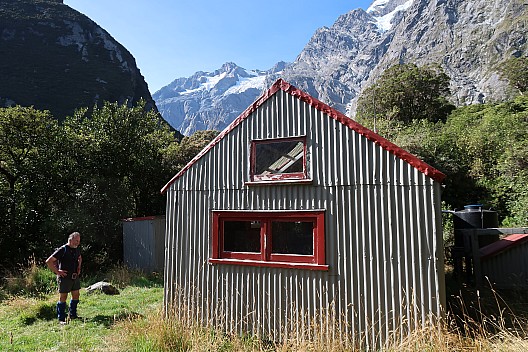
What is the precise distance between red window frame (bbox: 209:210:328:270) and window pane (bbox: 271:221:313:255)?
77 mm

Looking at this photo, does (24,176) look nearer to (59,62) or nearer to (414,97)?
(414,97)

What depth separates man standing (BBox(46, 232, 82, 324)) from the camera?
7805 mm

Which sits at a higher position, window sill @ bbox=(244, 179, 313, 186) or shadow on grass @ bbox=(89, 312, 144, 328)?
window sill @ bbox=(244, 179, 313, 186)

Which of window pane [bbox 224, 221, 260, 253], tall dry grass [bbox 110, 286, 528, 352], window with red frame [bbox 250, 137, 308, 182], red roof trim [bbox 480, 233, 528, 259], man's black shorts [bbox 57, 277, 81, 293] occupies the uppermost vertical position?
window with red frame [bbox 250, 137, 308, 182]

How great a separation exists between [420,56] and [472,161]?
120m

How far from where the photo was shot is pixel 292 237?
7070mm

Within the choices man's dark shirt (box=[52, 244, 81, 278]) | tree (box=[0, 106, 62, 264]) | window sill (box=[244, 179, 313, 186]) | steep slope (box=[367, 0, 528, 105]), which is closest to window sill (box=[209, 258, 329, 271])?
window sill (box=[244, 179, 313, 186])

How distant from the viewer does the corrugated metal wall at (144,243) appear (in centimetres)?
1388

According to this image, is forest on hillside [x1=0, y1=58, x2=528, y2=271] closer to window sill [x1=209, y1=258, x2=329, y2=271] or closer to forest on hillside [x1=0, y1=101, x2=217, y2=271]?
forest on hillside [x1=0, y1=101, x2=217, y2=271]

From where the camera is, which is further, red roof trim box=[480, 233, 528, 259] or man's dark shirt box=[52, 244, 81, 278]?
red roof trim box=[480, 233, 528, 259]

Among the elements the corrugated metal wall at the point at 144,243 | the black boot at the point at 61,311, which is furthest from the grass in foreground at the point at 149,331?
the corrugated metal wall at the point at 144,243

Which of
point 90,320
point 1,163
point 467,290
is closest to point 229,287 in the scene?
point 90,320

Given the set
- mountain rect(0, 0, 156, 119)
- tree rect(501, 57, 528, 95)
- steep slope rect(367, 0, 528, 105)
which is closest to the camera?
tree rect(501, 57, 528, 95)

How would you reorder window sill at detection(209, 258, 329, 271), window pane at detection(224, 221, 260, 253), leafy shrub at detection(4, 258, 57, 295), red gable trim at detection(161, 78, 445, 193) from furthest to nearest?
leafy shrub at detection(4, 258, 57, 295) < window pane at detection(224, 221, 260, 253) < window sill at detection(209, 258, 329, 271) < red gable trim at detection(161, 78, 445, 193)
